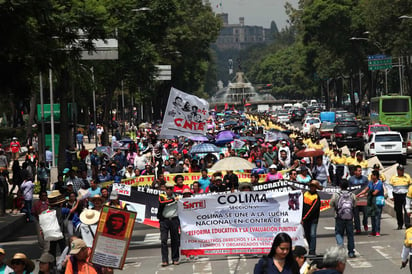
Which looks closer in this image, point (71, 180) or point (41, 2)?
point (41, 2)

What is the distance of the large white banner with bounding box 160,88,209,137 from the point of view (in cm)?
2738

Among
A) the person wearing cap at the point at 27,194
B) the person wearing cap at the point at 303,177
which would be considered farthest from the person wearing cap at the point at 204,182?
the person wearing cap at the point at 27,194

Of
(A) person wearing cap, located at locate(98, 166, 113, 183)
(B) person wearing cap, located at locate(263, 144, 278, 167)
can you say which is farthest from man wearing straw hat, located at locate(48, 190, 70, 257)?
(B) person wearing cap, located at locate(263, 144, 278, 167)

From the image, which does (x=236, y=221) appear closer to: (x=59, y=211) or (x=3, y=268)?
(x=59, y=211)

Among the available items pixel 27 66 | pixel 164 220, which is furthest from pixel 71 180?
pixel 164 220

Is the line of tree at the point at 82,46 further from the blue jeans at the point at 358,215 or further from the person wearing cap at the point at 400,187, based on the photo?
the person wearing cap at the point at 400,187

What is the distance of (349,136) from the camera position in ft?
173

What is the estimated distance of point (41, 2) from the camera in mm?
20172

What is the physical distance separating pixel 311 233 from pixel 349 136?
3550 cm

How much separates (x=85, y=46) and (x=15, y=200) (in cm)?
781

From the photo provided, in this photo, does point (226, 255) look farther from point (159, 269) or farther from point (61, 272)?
point (61, 272)

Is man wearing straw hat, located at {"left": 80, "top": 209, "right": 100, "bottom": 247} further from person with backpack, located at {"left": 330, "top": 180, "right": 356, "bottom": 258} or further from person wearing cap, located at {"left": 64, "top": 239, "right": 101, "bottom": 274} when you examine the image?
person with backpack, located at {"left": 330, "top": 180, "right": 356, "bottom": 258}

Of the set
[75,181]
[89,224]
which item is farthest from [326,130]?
[89,224]

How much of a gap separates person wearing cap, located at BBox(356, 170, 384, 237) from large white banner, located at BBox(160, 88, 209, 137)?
7.78 m
